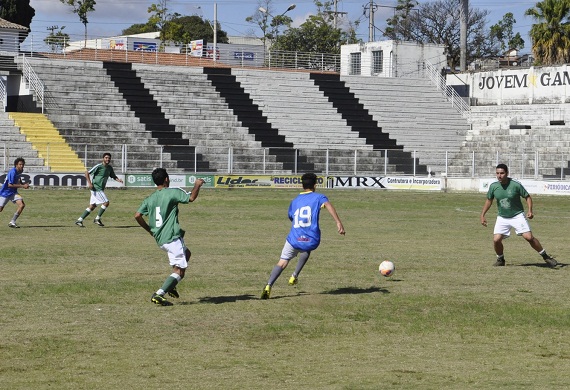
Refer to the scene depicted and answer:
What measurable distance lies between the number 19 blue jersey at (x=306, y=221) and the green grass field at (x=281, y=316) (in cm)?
93

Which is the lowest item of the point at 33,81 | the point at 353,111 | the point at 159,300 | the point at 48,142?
the point at 159,300

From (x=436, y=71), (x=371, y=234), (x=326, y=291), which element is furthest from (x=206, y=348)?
(x=436, y=71)

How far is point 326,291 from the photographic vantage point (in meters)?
15.6

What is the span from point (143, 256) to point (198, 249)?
6.56ft

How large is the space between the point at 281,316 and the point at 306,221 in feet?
5.85

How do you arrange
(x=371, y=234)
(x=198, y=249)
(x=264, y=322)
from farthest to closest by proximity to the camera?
1. (x=371, y=234)
2. (x=198, y=249)
3. (x=264, y=322)

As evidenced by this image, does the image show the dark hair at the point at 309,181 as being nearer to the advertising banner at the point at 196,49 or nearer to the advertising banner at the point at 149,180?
the advertising banner at the point at 149,180

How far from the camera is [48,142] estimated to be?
158 feet

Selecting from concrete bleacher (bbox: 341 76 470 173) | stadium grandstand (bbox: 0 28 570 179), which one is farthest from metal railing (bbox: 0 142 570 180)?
concrete bleacher (bbox: 341 76 470 173)

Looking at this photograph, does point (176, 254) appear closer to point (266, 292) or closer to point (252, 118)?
point (266, 292)

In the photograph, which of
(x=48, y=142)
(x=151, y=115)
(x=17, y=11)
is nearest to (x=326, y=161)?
(x=151, y=115)

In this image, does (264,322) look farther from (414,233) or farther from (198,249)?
(414,233)

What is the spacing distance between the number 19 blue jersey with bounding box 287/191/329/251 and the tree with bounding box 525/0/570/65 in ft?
189

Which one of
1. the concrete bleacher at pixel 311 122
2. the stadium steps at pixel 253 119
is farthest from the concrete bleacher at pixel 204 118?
the concrete bleacher at pixel 311 122
